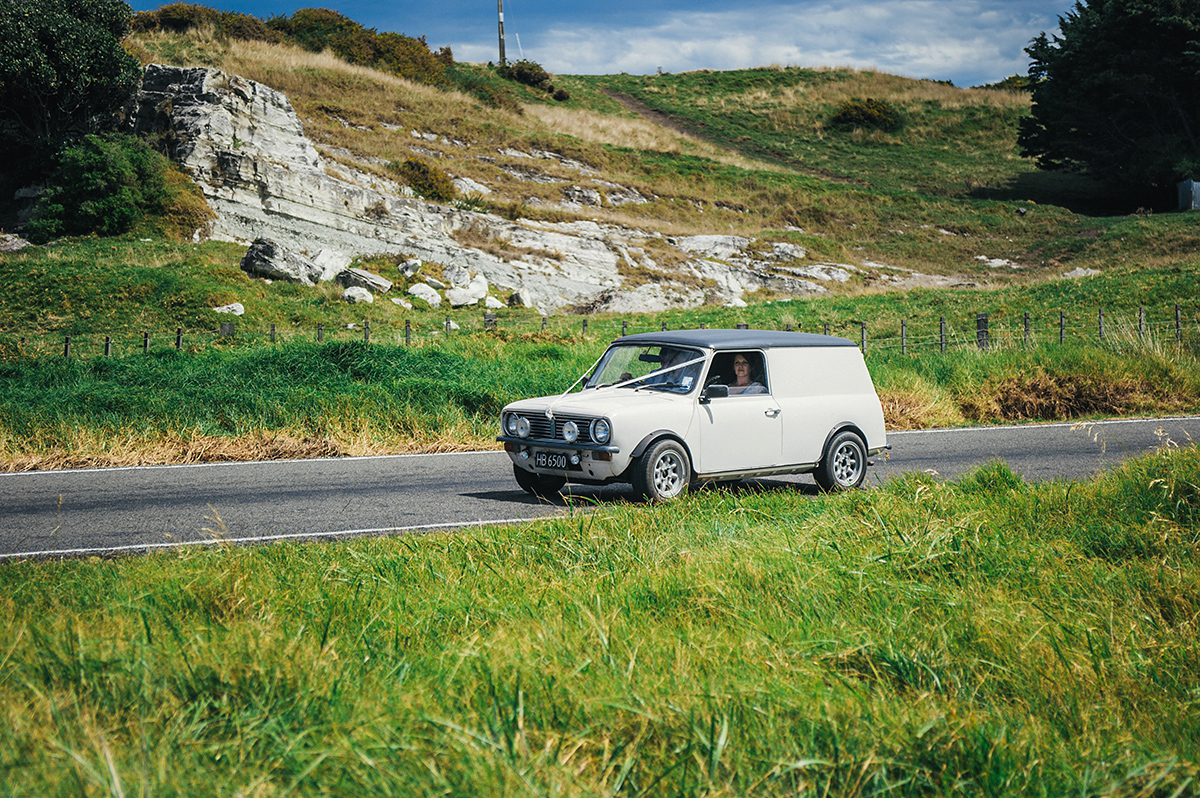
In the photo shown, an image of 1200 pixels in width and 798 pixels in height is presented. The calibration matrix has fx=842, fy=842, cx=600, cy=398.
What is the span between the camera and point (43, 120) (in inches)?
1432

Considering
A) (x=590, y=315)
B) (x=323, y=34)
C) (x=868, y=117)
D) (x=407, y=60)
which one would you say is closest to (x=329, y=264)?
(x=590, y=315)

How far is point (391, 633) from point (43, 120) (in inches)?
1654

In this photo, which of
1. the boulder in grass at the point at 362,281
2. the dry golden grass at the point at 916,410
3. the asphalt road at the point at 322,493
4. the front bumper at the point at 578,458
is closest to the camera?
the asphalt road at the point at 322,493

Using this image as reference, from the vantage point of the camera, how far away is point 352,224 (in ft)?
121

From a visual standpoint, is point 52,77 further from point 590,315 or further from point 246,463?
point 246,463

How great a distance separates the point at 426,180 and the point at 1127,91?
47504 mm

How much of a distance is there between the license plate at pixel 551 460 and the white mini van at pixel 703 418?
0.01 metres

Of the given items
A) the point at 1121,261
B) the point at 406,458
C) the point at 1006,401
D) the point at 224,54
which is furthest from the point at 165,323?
the point at 1121,261

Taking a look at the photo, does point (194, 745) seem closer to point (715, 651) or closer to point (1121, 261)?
point (715, 651)

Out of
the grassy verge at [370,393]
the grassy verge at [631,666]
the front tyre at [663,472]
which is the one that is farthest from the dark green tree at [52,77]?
the grassy verge at [631,666]

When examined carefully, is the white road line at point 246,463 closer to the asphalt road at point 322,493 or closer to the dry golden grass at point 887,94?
the asphalt road at point 322,493

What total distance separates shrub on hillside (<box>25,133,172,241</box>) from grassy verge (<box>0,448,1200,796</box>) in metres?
32.2

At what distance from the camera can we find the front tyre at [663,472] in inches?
321

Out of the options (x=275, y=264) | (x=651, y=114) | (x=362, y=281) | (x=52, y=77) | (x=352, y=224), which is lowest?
(x=362, y=281)
